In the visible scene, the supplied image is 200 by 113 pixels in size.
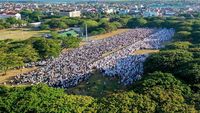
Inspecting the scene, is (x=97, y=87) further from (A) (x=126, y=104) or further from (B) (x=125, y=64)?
(A) (x=126, y=104)

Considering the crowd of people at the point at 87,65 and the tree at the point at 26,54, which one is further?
the tree at the point at 26,54

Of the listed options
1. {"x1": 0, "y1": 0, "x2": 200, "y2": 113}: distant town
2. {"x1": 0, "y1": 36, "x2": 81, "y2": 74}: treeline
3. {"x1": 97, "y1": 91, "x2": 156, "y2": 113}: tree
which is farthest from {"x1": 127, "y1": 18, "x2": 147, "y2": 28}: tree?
{"x1": 97, "y1": 91, "x2": 156, "y2": 113}: tree

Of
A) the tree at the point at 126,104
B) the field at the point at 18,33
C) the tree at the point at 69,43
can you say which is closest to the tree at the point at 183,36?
the tree at the point at 69,43

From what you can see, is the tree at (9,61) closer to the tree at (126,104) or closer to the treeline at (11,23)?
the tree at (126,104)

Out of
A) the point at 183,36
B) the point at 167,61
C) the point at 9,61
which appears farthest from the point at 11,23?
the point at 167,61

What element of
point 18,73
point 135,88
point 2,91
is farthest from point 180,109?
point 18,73

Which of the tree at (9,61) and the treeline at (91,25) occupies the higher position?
the tree at (9,61)

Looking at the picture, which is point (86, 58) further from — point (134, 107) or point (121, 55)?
point (134, 107)

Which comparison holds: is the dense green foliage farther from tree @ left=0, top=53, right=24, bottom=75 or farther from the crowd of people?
tree @ left=0, top=53, right=24, bottom=75
